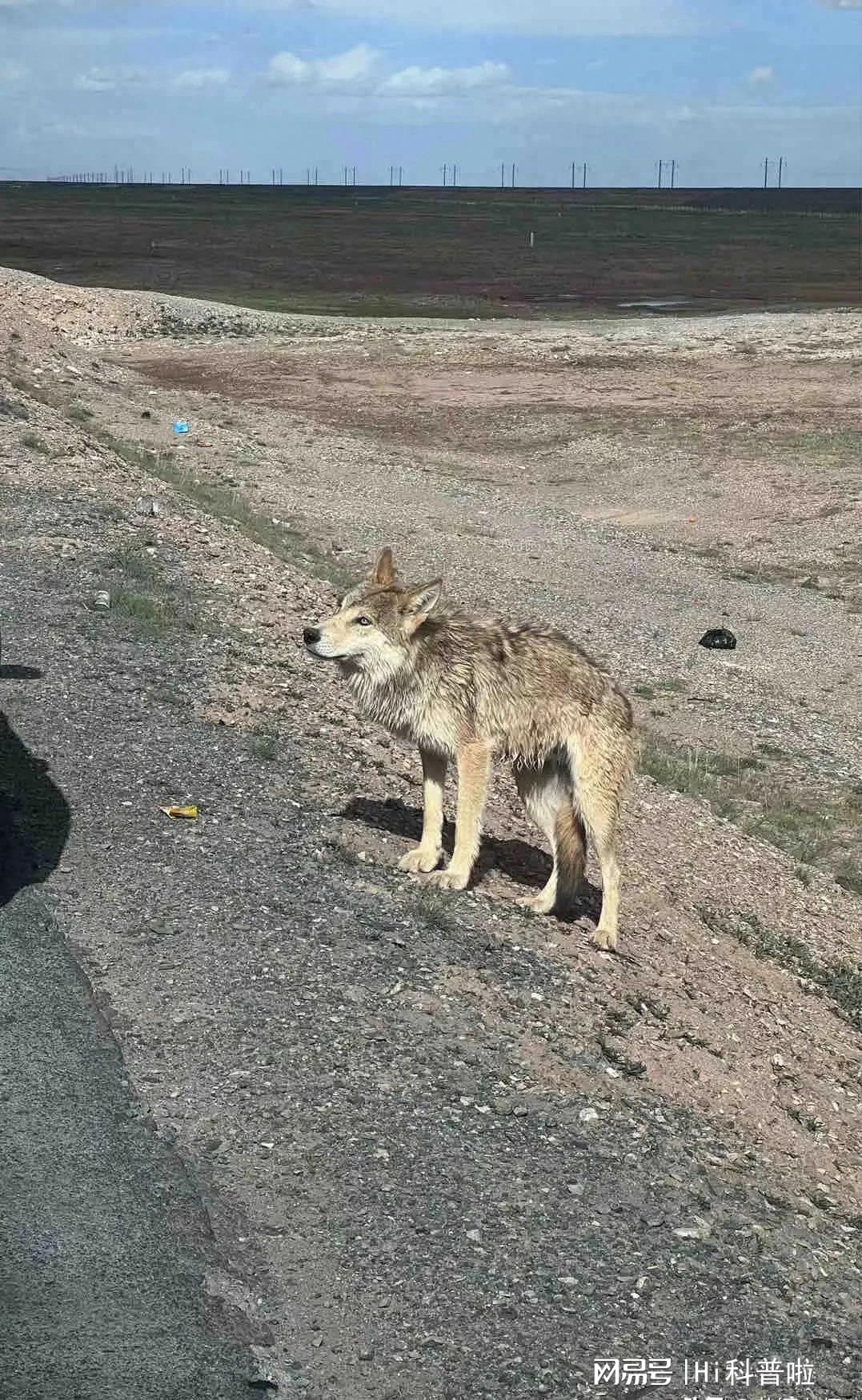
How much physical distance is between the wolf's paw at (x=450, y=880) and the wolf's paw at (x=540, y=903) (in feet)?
1.48

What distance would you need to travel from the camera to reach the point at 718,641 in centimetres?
1977

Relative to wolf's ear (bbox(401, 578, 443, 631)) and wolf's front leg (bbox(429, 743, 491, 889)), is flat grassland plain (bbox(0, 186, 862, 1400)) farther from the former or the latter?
wolf's ear (bbox(401, 578, 443, 631))

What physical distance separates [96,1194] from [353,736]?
18.8 ft

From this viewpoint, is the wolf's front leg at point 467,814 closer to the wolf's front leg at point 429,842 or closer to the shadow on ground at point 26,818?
the wolf's front leg at point 429,842

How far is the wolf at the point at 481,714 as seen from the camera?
796cm

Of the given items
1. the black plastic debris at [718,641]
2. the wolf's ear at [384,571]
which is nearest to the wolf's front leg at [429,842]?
the wolf's ear at [384,571]

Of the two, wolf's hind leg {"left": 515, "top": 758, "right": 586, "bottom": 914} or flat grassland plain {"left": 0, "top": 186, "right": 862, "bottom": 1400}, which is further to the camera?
wolf's hind leg {"left": 515, "top": 758, "right": 586, "bottom": 914}

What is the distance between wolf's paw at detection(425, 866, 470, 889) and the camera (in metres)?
7.93

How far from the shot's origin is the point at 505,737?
8133mm

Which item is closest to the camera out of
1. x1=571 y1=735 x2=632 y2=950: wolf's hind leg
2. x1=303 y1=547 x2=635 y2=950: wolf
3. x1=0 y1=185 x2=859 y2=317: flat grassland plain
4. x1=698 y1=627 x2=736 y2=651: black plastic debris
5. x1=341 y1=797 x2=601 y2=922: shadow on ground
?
x1=303 y1=547 x2=635 y2=950: wolf

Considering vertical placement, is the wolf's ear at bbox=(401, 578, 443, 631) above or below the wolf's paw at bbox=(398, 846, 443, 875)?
above

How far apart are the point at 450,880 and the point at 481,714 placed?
84cm

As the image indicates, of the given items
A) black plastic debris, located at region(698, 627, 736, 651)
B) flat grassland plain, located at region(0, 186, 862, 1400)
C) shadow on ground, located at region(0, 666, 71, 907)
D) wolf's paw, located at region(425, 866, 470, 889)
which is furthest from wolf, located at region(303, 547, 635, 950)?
black plastic debris, located at region(698, 627, 736, 651)

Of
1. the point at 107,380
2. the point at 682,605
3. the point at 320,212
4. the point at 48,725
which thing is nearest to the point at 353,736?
the point at 48,725
